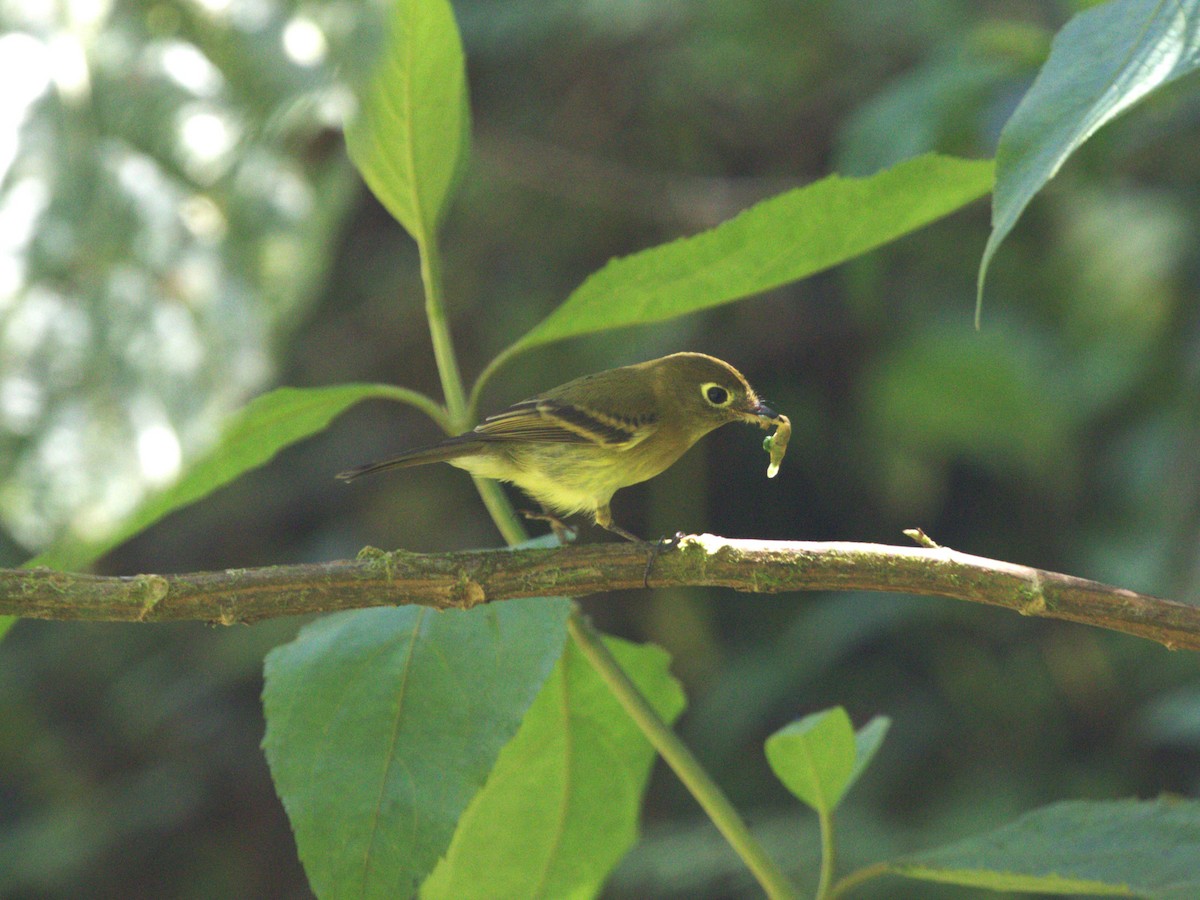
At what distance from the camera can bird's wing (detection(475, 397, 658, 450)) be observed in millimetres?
2720

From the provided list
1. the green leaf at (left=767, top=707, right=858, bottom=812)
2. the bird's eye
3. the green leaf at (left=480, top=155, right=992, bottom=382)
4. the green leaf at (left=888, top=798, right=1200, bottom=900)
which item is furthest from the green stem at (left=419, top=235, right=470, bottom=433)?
the bird's eye

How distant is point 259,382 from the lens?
2.34 feet

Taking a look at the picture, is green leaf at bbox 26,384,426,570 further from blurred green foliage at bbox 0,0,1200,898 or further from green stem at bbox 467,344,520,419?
blurred green foliage at bbox 0,0,1200,898

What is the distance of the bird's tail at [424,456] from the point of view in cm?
223

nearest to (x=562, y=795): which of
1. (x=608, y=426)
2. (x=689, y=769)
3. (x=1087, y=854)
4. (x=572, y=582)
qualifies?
(x=689, y=769)

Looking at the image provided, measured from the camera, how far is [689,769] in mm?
1633

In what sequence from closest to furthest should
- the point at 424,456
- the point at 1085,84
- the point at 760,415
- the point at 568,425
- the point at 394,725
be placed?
1. the point at 1085,84
2. the point at 394,725
3. the point at 424,456
4. the point at 760,415
5. the point at 568,425

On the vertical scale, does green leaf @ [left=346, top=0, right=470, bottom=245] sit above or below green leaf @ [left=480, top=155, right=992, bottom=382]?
above

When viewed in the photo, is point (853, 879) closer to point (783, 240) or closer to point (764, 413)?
point (783, 240)

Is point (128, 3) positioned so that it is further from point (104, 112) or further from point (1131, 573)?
point (1131, 573)

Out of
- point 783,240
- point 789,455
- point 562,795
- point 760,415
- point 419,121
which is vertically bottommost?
point 789,455

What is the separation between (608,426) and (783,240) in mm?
1212

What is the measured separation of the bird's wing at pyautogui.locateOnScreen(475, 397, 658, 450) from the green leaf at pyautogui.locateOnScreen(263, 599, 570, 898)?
1066mm

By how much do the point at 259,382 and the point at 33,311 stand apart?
0.13 metres
